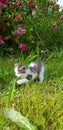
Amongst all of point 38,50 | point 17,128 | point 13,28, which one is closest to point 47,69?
point 38,50

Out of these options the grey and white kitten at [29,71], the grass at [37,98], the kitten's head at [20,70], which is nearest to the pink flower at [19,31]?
the grass at [37,98]

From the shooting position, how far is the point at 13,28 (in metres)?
6.80

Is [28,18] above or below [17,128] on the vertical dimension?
above

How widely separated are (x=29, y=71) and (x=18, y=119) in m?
1.26

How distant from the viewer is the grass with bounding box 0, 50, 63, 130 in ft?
15.6

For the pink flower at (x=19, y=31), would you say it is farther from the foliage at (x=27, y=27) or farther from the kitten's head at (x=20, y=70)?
the kitten's head at (x=20, y=70)

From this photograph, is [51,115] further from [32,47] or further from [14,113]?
[32,47]

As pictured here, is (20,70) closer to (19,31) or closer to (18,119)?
(19,31)

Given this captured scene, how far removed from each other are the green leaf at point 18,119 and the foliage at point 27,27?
214 cm

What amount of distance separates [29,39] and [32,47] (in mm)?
144

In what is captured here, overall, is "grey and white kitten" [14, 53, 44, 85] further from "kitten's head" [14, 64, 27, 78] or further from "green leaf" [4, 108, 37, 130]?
"green leaf" [4, 108, 37, 130]

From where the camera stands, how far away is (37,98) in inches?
201

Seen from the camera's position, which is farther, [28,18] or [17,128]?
[28,18]

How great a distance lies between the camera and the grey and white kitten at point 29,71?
5.63 meters
